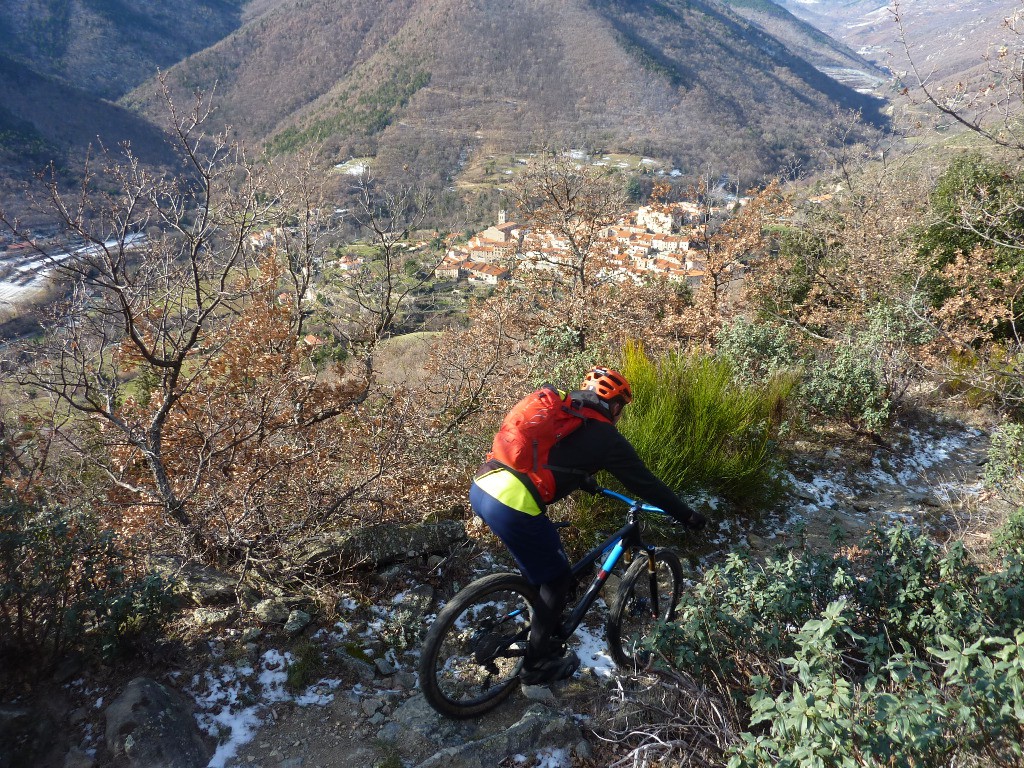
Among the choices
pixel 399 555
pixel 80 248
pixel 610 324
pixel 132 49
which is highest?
pixel 132 49

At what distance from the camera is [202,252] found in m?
5.54

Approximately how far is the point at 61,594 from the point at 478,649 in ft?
6.82

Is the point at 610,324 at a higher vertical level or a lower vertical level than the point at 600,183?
lower

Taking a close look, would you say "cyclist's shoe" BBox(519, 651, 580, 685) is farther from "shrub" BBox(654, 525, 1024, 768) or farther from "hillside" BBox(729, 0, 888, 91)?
"hillside" BBox(729, 0, 888, 91)

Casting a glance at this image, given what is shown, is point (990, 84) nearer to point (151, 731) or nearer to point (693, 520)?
point (693, 520)

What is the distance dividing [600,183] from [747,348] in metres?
7.53

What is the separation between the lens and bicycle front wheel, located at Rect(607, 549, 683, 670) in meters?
2.93

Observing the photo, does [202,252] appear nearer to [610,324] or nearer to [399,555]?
[399,555]

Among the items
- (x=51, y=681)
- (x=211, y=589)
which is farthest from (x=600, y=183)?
(x=51, y=681)

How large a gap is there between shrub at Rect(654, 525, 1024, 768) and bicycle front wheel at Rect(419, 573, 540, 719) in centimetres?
76

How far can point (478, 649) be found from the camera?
2.73 metres

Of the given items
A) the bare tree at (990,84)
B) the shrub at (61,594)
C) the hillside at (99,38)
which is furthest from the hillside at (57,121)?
the bare tree at (990,84)

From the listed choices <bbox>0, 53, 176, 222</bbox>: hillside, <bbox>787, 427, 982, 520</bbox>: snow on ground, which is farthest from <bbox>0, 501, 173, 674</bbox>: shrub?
<bbox>0, 53, 176, 222</bbox>: hillside

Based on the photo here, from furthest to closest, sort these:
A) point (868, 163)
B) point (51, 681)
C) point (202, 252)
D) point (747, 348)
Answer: point (868, 163) → point (747, 348) → point (202, 252) → point (51, 681)
